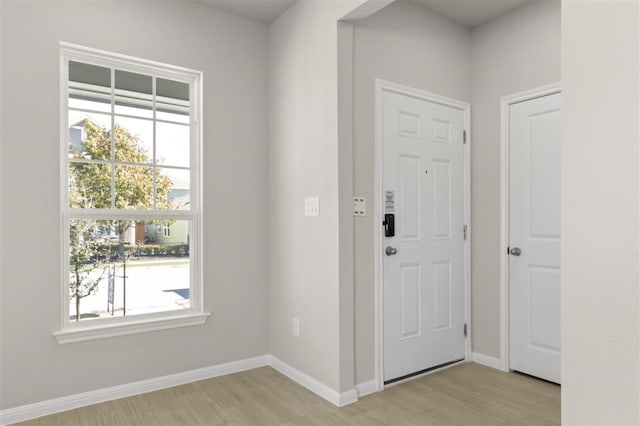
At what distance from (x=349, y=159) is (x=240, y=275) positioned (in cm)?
128

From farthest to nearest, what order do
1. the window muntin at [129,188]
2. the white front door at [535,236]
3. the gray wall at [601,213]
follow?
the white front door at [535,236], the window muntin at [129,188], the gray wall at [601,213]

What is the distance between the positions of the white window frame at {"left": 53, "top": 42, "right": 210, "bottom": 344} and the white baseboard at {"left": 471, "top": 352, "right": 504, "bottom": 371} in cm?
215

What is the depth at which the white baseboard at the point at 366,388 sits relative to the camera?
9.07 feet

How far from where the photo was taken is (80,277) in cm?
272

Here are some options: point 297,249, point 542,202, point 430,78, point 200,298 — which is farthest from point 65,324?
point 542,202

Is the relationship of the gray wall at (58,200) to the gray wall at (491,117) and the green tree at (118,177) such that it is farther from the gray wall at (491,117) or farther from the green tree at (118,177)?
the gray wall at (491,117)

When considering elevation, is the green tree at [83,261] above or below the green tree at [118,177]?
below

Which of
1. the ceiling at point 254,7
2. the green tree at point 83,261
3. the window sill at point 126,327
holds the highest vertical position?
the ceiling at point 254,7

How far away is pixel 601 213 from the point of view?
126 cm

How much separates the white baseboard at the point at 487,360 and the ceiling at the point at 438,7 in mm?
2662

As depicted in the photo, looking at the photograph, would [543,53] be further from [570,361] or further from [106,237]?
[106,237]

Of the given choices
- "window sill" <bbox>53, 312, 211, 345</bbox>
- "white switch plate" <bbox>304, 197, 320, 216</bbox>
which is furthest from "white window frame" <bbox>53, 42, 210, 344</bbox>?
"white switch plate" <bbox>304, 197, 320, 216</bbox>

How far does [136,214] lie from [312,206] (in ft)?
3.93

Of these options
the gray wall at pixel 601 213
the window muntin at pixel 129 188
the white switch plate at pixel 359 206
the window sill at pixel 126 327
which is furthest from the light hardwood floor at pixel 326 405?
the gray wall at pixel 601 213
